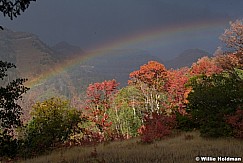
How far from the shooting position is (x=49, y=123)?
15.5 m

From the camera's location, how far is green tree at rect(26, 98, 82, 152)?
14500 mm

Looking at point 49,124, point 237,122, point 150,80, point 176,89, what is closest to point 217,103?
point 237,122

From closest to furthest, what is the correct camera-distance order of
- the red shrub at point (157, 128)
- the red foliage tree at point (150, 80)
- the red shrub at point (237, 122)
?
the red shrub at point (237, 122) → the red shrub at point (157, 128) → the red foliage tree at point (150, 80)

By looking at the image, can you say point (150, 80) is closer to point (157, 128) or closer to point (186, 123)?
point (186, 123)

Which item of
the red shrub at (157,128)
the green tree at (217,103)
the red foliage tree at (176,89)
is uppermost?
the red foliage tree at (176,89)

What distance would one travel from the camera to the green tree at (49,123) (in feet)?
47.6

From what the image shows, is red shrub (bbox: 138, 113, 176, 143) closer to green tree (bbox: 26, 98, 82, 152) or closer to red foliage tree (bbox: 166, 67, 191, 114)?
green tree (bbox: 26, 98, 82, 152)

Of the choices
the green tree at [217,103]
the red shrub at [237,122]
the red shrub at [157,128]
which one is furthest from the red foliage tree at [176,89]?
the red shrub at [237,122]

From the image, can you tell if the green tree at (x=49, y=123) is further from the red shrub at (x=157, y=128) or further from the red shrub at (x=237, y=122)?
the red shrub at (x=237, y=122)

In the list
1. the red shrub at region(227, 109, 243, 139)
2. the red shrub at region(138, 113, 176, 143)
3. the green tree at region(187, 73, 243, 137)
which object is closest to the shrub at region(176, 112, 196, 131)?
the red shrub at region(138, 113, 176, 143)

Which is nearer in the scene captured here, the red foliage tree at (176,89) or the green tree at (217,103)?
the green tree at (217,103)

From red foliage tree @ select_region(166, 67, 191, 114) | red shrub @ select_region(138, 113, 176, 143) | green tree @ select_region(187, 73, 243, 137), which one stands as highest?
red foliage tree @ select_region(166, 67, 191, 114)

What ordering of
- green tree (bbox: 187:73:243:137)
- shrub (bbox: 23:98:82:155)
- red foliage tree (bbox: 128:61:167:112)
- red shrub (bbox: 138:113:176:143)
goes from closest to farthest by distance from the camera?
green tree (bbox: 187:73:243:137), shrub (bbox: 23:98:82:155), red shrub (bbox: 138:113:176:143), red foliage tree (bbox: 128:61:167:112)

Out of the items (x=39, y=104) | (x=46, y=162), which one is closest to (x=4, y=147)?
(x=46, y=162)
